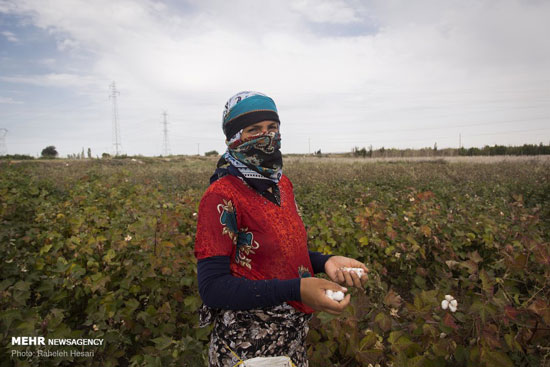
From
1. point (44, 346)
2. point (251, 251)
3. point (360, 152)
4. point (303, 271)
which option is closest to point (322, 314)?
point (303, 271)

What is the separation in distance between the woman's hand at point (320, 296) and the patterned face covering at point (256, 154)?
0.45 meters

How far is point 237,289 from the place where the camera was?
3.42ft

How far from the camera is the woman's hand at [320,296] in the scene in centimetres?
98

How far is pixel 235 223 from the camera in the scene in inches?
45.2

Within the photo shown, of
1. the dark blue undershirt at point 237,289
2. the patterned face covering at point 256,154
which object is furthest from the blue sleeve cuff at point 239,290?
the patterned face covering at point 256,154

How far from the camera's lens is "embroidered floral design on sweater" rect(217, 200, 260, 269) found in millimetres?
1109

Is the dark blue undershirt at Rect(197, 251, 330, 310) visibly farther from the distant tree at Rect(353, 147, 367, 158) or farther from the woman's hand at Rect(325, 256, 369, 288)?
the distant tree at Rect(353, 147, 367, 158)

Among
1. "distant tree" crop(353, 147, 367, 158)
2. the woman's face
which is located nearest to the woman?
the woman's face

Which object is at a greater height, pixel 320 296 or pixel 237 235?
pixel 237 235

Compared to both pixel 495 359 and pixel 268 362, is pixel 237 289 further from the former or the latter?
pixel 495 359

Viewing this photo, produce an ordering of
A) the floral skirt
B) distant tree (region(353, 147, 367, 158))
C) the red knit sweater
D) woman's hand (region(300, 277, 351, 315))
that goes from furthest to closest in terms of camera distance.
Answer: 1. distant tree (region(353, 147, 367, 158))
2. the floral skirt
3. the red knit sweater
4. woman's hand (region(300, 277, 351, 315))

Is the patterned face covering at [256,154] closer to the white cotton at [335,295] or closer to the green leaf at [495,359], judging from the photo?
the white cotton at [335,295]

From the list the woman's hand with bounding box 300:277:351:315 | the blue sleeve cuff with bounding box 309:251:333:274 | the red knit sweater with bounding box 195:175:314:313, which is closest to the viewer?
the woman's hand with bounding box 300:277:351:315

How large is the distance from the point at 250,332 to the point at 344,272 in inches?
16.4
